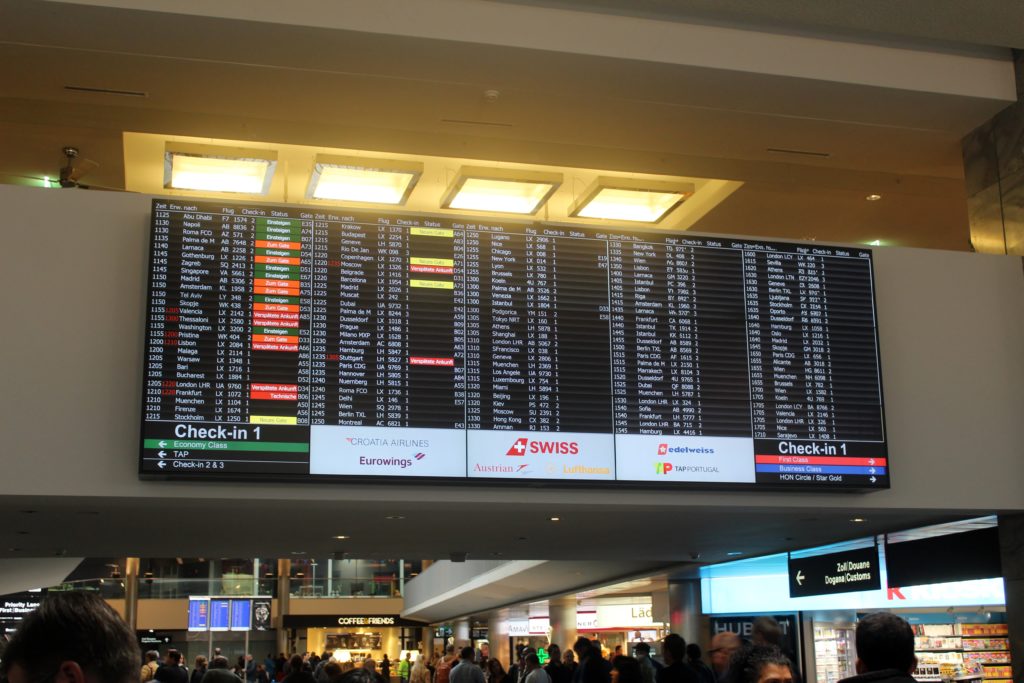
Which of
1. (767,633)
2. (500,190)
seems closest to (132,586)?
(500,190)

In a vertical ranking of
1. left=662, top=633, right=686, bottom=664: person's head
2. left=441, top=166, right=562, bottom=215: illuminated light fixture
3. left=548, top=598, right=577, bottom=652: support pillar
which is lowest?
left=548, top=598, right=577, bottom=652: support pillar

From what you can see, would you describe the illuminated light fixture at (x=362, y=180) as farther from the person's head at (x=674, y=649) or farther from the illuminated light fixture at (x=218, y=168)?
the person's head at (x=674, y=649)

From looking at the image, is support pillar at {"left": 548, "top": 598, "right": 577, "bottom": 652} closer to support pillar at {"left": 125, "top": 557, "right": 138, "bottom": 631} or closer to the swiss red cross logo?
support pillar at {"left": 125, "top": 557, "right": 138, "bottom": 631}

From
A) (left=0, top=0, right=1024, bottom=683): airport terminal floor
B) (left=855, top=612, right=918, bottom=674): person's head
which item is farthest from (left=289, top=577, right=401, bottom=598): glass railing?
(left=855, top=612, right=918, bottom=674): person's head

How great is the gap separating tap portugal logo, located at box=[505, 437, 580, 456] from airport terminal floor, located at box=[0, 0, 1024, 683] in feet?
0.04

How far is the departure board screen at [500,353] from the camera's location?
20.6ft

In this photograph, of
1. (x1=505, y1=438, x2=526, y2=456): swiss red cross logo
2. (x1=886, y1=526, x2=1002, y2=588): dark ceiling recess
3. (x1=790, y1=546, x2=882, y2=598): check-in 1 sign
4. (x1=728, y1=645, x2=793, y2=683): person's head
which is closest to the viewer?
(x1=728, y1=645, x2=793, y2=683): person's head

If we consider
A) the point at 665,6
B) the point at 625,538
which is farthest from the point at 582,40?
the point at 625,538

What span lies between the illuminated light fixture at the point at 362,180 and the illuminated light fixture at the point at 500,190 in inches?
15.0

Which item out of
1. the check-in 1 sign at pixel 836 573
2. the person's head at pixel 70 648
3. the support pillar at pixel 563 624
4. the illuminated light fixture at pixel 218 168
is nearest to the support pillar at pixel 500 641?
the support pillar at pixel 563 624

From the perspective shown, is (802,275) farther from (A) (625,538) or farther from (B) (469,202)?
(A) (625,538)

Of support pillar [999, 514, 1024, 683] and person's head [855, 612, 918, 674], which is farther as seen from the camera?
support pillar [999, 514, 1024, 683]

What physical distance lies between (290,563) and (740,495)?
35.1m

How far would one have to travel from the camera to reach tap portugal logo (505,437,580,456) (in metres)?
6.60
